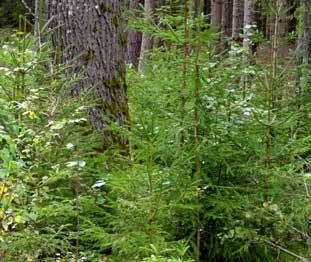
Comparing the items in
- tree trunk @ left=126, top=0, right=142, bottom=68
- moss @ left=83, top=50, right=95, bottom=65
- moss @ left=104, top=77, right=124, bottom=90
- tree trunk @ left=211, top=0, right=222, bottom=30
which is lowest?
tree trunk @ left=126, top=0, right=142, bottom=68

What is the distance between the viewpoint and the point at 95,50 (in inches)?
201

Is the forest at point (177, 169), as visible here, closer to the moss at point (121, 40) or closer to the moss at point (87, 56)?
the moss at point (87, 56)

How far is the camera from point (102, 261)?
346cm

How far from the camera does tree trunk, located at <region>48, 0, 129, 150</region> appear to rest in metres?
5.04

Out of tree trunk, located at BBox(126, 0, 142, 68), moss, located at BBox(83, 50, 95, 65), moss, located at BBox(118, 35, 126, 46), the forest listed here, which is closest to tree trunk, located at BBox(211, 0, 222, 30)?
tree trunk, located at BBox(126, 0, 142, 68)

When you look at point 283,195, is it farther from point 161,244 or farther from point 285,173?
Answer: point 161,244

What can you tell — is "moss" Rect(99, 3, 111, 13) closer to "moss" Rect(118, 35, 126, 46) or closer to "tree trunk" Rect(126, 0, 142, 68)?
"moss" Rect(118, 35, 126, 46)

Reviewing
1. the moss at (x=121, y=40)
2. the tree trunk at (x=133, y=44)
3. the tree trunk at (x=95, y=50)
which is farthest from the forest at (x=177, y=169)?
the tree trunk at (x=133, y=44)

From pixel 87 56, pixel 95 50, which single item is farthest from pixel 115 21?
pixel 87 56

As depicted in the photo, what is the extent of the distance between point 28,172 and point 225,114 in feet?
5.04

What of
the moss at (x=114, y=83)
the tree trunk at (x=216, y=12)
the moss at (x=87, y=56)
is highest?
the tree trunk at (x=216, y=12)

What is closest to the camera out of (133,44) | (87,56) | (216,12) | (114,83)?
(87,56)

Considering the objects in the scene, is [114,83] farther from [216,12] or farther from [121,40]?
[216,12]

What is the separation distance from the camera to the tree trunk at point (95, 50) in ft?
16.5
